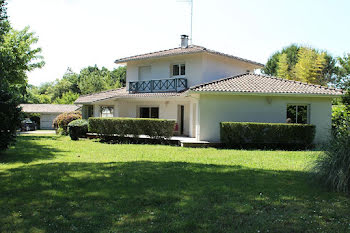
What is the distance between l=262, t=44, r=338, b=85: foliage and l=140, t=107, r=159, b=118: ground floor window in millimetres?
27593

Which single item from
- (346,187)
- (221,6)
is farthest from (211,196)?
(221,6)

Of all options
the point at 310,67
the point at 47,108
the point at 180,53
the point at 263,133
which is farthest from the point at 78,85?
the point at 263,133

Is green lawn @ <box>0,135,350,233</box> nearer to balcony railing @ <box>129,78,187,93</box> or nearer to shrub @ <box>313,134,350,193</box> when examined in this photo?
shrub @ <box>313,134,350,193</box>

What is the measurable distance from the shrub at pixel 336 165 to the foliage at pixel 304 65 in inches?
1498

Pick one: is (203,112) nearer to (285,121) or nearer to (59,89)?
(285,121)

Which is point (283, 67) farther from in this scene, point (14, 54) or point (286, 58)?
point (14, 54)

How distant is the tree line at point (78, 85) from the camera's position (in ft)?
188

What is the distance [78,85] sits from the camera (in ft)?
240

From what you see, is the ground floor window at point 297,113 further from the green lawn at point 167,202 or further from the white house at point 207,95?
the green lawn at point 167,202

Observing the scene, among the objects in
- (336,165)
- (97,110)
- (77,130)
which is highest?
(97,110)

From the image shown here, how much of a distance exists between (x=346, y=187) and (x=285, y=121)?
12301 mm

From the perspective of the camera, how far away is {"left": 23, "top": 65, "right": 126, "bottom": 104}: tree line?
57.3m

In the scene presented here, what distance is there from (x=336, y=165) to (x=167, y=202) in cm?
379

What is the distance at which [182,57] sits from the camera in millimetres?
23172
